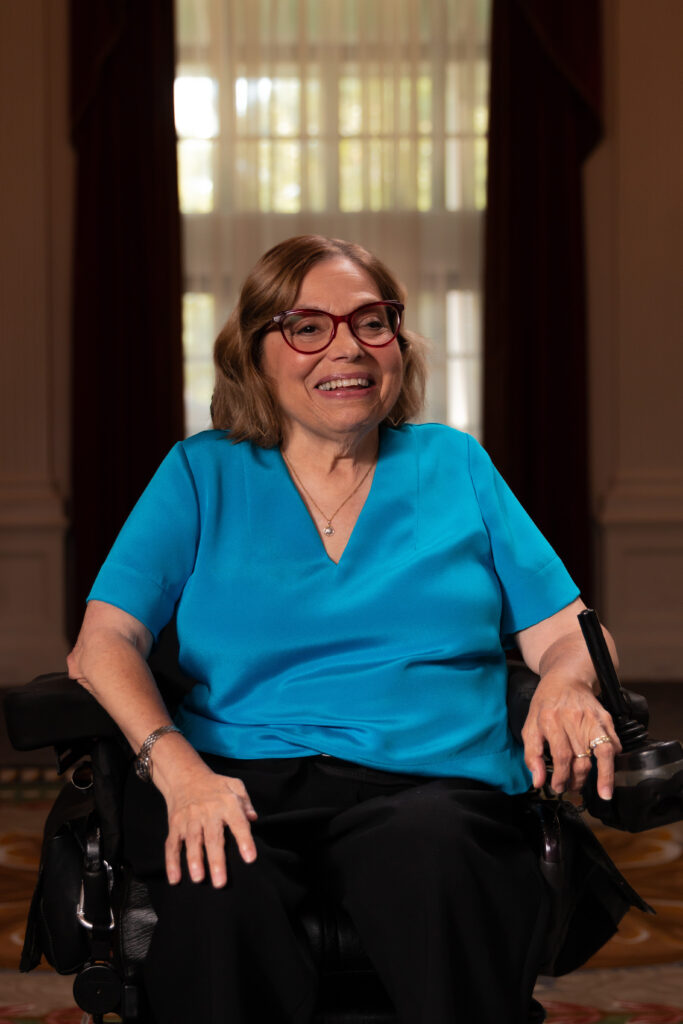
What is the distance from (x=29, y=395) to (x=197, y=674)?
3.84 metres

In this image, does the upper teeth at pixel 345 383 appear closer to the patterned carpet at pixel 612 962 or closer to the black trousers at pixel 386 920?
the black trousers at pixel 386 920

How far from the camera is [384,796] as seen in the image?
150 centimetres

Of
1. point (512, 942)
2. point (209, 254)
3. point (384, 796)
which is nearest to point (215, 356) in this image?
point (384, 796)

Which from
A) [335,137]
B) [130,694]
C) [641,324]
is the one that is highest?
[335,137]

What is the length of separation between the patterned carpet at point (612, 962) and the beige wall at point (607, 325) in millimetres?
2199

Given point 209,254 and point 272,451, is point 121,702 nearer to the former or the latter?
point 272,451

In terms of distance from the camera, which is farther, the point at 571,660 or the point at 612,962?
the point at 612,962

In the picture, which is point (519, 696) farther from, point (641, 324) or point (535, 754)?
point (641, 324)

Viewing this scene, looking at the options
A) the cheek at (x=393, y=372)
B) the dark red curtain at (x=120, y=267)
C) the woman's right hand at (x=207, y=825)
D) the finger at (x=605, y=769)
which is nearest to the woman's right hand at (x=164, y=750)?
the woman's right hand at (x=207, y=825)

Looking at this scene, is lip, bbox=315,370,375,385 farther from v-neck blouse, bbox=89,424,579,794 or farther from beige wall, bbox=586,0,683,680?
beige wall, bbox=586,0,683,680

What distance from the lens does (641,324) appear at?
528cm

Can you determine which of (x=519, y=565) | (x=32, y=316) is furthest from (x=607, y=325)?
(x=519, y=565)

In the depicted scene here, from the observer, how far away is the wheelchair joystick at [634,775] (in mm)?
1365

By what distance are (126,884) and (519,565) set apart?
0.72 m
